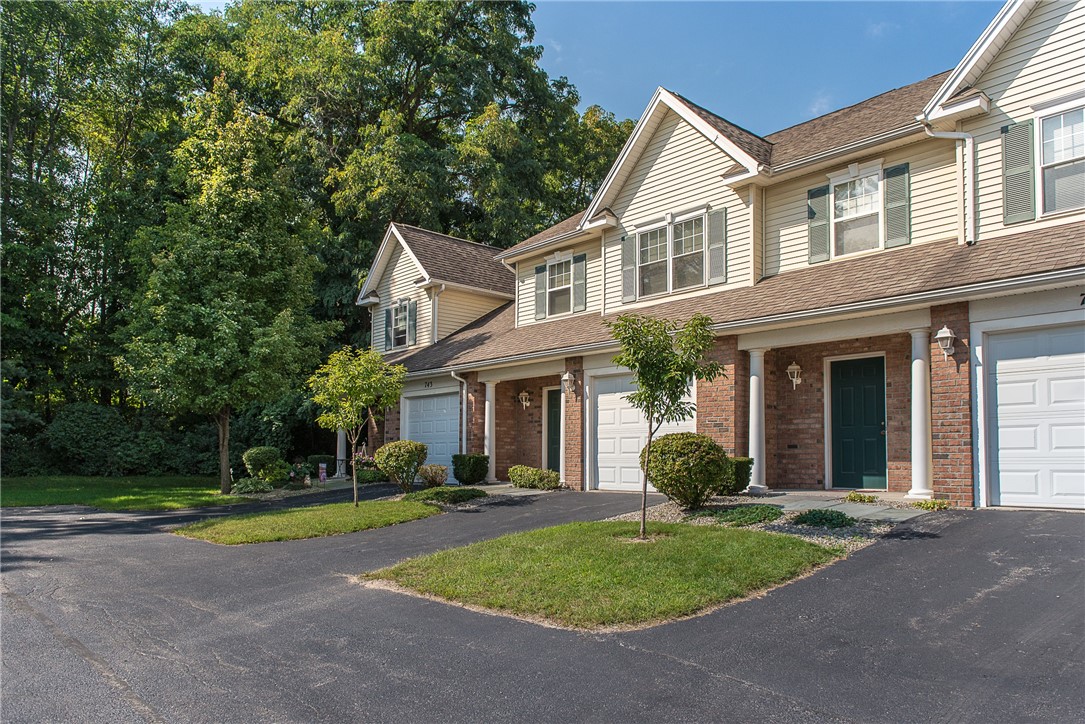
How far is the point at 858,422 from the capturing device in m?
12.8

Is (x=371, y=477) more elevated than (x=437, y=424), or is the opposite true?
(x=437, y=424)

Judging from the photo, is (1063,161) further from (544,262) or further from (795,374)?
(544,262)

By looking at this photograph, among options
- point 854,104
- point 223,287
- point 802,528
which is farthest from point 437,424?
point 854,104

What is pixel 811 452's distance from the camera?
13.2 m

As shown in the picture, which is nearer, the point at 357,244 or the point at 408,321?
the point at 408,321

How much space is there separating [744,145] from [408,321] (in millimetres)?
12745

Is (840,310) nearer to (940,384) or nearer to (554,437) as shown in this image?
(940,384)

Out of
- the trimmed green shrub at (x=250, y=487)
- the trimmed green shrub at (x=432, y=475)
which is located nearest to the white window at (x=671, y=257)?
the trimmed green shrub at (x=432, y=475)

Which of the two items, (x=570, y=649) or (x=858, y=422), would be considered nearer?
(x=570, y=649)

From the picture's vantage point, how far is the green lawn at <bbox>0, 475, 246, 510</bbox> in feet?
52.6

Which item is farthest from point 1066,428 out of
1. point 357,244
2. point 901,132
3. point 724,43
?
point 357,244

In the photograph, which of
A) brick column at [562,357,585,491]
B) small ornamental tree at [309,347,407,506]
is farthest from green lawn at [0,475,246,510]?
brick column at [562,357,585,491]

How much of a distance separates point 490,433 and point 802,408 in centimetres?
798

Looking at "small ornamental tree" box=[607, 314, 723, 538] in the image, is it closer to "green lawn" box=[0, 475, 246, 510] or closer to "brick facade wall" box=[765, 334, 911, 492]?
"brick facade wall" box=[765, 334, 911, 492]
